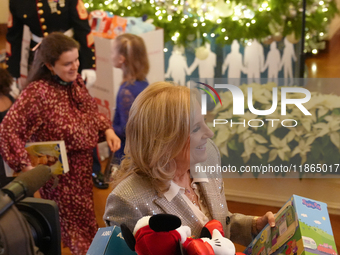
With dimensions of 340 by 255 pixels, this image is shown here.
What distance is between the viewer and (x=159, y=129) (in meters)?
1.00

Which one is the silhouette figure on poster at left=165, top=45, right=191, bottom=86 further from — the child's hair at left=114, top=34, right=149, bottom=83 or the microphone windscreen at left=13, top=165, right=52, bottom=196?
the microphone windscreen at left=13, top=165, right=52, bottom=196

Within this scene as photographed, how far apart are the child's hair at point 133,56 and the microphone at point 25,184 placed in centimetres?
237

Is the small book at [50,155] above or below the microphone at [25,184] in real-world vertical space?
below

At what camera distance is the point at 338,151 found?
7.84 ft

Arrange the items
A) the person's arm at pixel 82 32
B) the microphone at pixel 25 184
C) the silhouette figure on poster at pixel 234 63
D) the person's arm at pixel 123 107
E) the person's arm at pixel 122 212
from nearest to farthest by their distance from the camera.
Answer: the microphone at pixel 25 184
the person's arm at pixel 122 212
the person's arm at pixel 82 32
the person's arm at pixel 123 107
the silhouette figure on poster at pixel 234 63

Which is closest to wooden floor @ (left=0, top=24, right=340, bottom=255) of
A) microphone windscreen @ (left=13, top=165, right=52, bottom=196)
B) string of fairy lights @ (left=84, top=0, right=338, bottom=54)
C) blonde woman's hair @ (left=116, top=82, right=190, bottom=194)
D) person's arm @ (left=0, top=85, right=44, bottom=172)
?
string of fairy lights @ (left=84, top=0, right=338, bottom=54)

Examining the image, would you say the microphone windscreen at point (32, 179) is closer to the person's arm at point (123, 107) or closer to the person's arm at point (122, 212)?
the person's arm at point (122, 212)

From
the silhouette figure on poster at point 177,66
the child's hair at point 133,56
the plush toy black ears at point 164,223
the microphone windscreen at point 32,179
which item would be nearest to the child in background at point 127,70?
the child's hair at point 133,56

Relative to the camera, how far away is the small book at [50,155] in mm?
1818

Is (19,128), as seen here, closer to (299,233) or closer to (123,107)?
(123,107)

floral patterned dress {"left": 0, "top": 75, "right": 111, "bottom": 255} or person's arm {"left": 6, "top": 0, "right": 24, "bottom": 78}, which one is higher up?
person's arm {"left": 6, "top": 0, "right": 24, "bottom": 78}

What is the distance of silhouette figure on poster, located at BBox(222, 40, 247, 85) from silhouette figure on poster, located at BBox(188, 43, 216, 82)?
0.12 m

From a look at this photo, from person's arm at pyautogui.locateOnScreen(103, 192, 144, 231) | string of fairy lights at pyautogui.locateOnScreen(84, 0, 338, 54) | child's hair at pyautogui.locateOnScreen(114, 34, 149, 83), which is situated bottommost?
person's arm at pyautogui.locateOnScreen(103, 192, 144, 231)

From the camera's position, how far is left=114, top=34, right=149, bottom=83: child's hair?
286 centimetres
